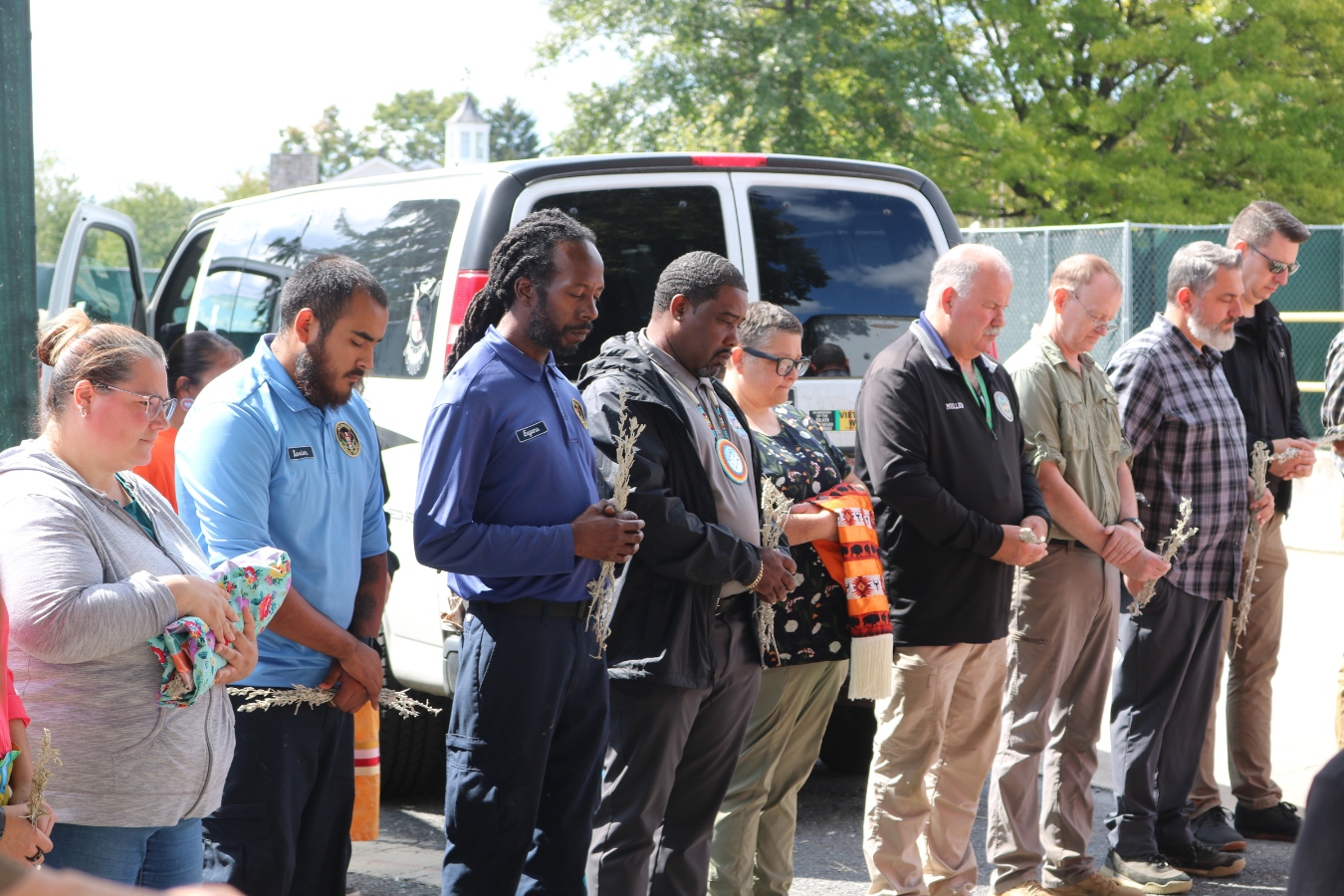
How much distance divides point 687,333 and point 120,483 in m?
1.60

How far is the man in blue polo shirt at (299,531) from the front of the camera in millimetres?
3010

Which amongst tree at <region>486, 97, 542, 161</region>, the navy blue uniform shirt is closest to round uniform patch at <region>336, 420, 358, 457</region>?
the navy blue uniform shirt

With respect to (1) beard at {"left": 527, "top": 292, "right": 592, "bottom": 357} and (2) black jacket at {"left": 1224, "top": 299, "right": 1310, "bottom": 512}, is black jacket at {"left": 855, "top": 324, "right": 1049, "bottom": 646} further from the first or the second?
(2) black jacket at {"left": 1224, "top": 299, "right": 1310, "bottom": 512}

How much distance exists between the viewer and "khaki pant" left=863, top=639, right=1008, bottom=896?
4.28 metres

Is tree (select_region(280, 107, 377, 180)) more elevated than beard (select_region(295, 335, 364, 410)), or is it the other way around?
tree (select_region(280, 107, 377, 180))

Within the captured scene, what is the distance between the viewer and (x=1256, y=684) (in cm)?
560

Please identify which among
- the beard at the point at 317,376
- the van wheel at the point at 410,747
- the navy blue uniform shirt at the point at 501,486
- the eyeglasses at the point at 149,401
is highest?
the beard at the point at 317,376

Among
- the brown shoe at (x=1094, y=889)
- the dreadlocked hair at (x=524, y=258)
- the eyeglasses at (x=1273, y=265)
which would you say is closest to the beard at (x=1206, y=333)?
the eyeglasses at (x=1273, y=265)

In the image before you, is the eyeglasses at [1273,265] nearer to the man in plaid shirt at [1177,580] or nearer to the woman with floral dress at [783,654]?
the man in plaid shirt at [1177,580]

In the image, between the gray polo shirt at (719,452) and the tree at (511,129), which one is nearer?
the gray polo shirt at (719,452)

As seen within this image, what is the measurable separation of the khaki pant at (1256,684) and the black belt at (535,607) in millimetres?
3267

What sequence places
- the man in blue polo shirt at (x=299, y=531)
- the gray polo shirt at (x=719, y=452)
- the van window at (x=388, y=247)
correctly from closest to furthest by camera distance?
the man in blue polo shirt at (x=299, y=531) → the gray polo shirt at (x=719, y=452) → the van window at (x=388, y=247)

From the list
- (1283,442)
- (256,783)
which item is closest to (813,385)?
(1283,442)

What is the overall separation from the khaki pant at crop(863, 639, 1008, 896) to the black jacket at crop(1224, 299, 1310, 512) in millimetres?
1866
